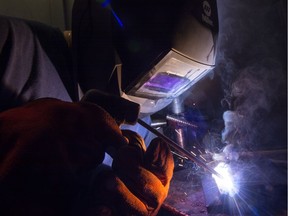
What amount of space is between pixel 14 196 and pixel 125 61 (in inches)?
31.5

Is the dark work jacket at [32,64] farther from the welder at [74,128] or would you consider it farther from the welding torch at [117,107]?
the welding torch at [117,107]

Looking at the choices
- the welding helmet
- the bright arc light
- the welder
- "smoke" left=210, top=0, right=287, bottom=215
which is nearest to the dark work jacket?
the welder

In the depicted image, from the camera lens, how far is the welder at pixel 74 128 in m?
0.54

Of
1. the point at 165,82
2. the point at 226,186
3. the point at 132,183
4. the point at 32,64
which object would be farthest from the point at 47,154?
the point at 226,186

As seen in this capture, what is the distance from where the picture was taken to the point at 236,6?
9.40 feet

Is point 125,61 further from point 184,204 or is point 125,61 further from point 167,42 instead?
point 184,204

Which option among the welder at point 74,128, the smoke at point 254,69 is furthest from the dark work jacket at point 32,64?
the smoke at point 254,69

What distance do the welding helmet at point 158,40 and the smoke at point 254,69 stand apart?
1853 millimetres

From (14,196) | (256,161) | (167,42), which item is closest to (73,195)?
(14,196)

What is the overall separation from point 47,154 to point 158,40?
28.2 inches

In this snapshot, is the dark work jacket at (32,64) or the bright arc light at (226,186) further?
the bright arc light at (226,186)

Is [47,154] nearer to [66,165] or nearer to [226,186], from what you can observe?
[66,165]

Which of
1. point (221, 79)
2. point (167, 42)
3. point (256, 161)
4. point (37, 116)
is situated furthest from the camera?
point (221, 79)

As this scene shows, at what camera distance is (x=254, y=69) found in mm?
2996
